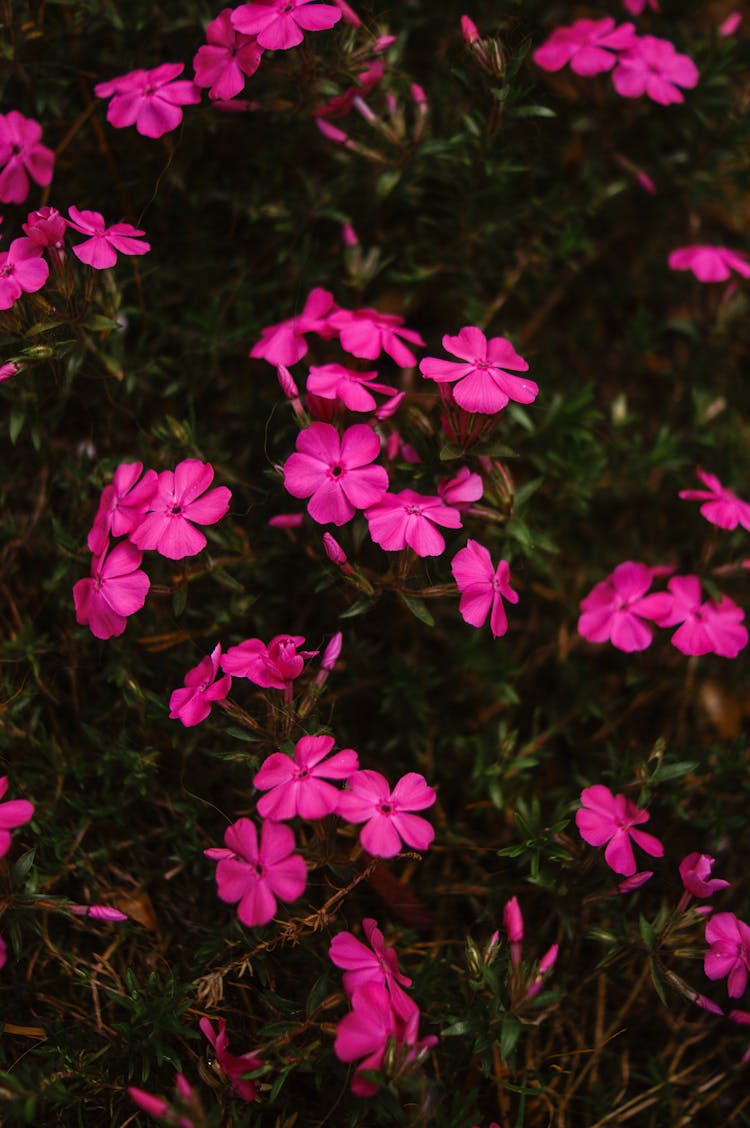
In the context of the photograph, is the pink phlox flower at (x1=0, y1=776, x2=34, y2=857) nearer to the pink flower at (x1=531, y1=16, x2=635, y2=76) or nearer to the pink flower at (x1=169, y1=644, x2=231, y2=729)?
the pink flower at (x1=169, y1=644, x2=231, y2=729)

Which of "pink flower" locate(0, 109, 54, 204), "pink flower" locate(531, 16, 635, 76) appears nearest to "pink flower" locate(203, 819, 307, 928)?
"pink flower" locate(0, 109, 54, 204)

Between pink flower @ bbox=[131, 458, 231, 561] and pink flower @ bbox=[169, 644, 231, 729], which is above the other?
pink flower @ bbox=[131, 458, 231, 561]

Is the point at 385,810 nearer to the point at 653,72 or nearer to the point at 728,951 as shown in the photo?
the point at 728,951

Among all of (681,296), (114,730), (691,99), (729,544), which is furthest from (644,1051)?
(691,99)

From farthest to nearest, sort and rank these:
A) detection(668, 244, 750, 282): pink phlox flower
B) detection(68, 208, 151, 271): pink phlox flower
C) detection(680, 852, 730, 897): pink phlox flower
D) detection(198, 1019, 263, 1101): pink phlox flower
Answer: detection(668, 244, 750, 282): pink phlox flower → detection(68, 208, 151, 271): pink phlox flower → detection(680, 852, 730, 897): pink phlox flower → detection(198, 1019, 263, 1101): pink phlox flower

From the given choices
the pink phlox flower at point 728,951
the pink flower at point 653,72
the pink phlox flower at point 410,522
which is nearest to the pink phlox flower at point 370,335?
the pink phlox flower at point 410,522

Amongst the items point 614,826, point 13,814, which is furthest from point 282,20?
point 614,826

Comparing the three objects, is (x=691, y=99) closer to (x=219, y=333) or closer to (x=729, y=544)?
(x=729, y=544)
